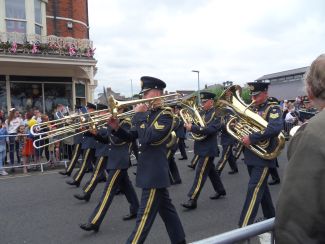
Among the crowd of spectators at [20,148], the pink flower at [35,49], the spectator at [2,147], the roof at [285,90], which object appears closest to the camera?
the spectator at [2,147]

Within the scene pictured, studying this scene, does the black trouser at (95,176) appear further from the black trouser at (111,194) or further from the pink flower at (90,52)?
the pink flower at (90,52)

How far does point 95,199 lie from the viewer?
6762mm

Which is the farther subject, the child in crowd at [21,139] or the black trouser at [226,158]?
the child in crowd at [21,139]

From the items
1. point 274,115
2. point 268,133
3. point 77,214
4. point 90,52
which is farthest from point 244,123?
point 90,52

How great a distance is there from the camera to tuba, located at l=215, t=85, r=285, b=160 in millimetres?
4785

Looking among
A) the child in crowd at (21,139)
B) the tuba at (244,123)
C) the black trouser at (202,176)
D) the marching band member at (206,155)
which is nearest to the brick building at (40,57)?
the child in crowd at (21,139)

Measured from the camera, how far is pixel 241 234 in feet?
5.85

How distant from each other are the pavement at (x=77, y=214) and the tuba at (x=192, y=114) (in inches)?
43.7

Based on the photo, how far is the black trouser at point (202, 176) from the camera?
6.00 m

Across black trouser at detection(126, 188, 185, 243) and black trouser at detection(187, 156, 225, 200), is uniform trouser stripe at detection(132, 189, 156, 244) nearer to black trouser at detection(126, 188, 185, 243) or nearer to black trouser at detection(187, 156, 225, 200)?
black trouser at detection(126, 188, 185, 243)

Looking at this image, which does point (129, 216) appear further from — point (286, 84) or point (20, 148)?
point (286, 84)

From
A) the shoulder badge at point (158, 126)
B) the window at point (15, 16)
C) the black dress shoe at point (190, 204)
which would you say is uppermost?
the window at point (15, 16)

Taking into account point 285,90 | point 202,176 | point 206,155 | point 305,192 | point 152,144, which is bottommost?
point 202,176

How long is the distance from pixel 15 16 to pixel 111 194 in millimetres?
13385
